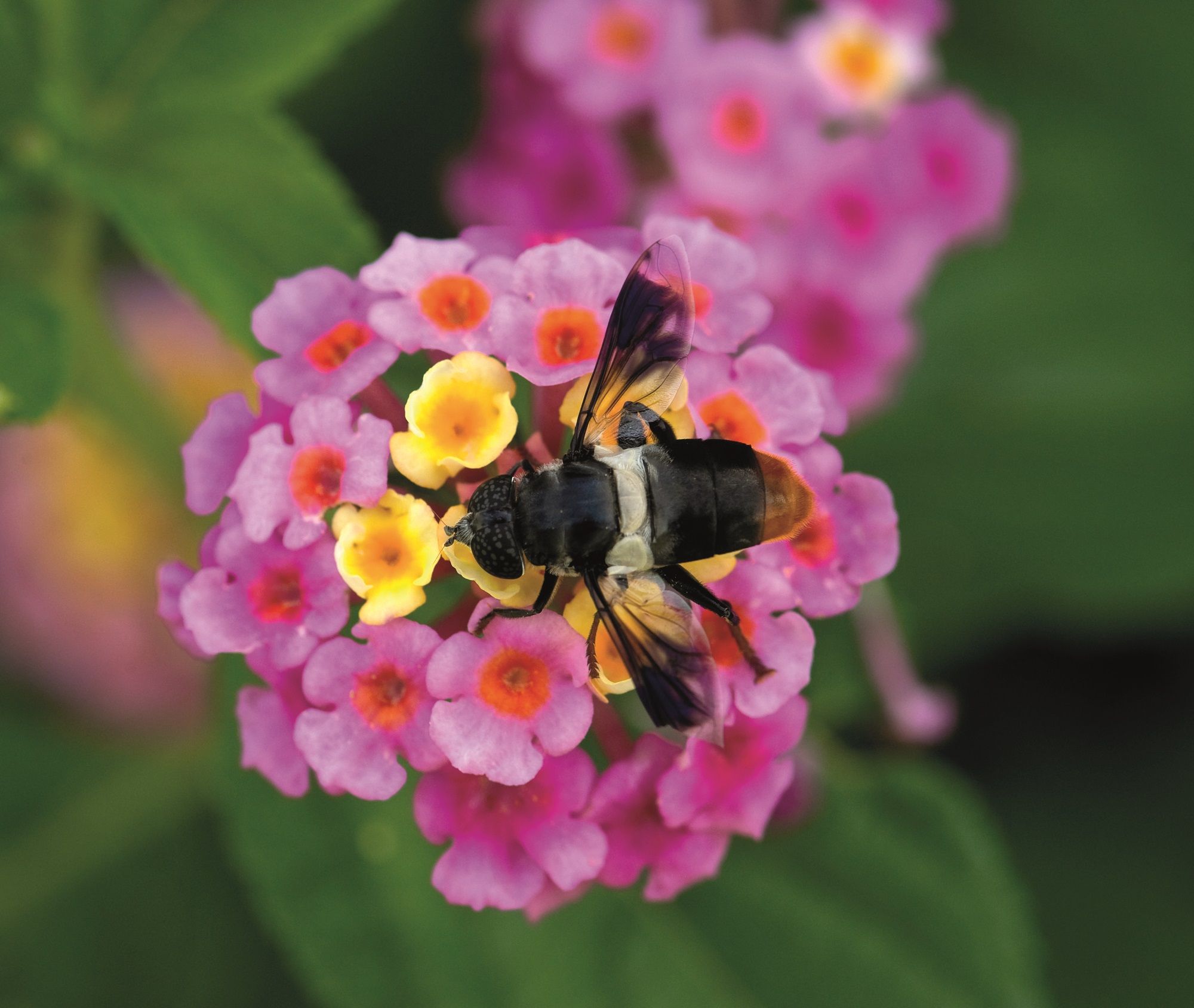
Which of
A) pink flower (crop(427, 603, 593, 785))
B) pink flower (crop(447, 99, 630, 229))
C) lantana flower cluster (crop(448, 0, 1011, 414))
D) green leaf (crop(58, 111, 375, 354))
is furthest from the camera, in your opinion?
pink flower (crop(447, 99, 630, 229))

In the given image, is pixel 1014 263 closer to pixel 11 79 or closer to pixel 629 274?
pixel 629 274

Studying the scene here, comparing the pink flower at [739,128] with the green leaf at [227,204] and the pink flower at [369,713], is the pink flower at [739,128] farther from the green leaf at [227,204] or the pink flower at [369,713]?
the pink flower at [369,713]

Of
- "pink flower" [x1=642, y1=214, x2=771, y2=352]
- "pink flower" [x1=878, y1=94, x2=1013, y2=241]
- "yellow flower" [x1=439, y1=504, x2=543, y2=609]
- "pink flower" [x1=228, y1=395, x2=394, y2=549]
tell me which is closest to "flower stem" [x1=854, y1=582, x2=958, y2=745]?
"pink flower" [x1=878, y1=94, x2=1013, y2=241]

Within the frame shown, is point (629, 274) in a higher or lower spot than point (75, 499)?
higher

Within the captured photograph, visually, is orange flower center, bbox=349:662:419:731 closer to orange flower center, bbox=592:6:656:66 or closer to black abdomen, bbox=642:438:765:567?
black abdomen, bbox=642:438:765:567

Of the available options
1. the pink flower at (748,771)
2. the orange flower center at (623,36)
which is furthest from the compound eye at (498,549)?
the orange flower center at (623,36)

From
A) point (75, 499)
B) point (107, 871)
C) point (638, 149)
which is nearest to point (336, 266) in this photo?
point (638, 149)
